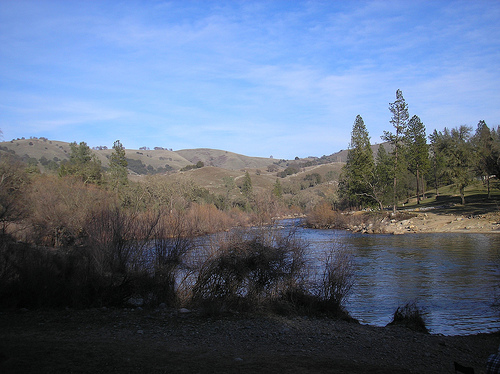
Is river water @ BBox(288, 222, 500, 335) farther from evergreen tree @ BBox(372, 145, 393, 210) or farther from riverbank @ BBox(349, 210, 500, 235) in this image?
evergreen tree @ BBox(372, 145, 393, 210)

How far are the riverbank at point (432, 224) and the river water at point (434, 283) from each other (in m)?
8.43

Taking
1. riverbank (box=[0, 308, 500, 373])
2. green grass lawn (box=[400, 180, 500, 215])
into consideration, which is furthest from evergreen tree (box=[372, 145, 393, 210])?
riverbank (box=[0, 308, 500, 373])

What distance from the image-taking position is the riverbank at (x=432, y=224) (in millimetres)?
42938

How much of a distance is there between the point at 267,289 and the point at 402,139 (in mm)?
59237

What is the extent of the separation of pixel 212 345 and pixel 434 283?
15506 millimetres

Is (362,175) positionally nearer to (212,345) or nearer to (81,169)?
(81,169)

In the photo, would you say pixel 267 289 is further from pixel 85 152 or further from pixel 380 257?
pixel 85 152

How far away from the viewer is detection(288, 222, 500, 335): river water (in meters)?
14.0

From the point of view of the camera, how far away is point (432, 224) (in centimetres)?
4788

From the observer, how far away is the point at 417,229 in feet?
156

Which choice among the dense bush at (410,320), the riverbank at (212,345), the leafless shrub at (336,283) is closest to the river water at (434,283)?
the dense bush at (410,320)

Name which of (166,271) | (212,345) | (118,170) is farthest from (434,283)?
(118,170)

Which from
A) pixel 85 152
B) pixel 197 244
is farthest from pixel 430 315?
pixel 85 152

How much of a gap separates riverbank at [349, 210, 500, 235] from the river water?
8430mm
